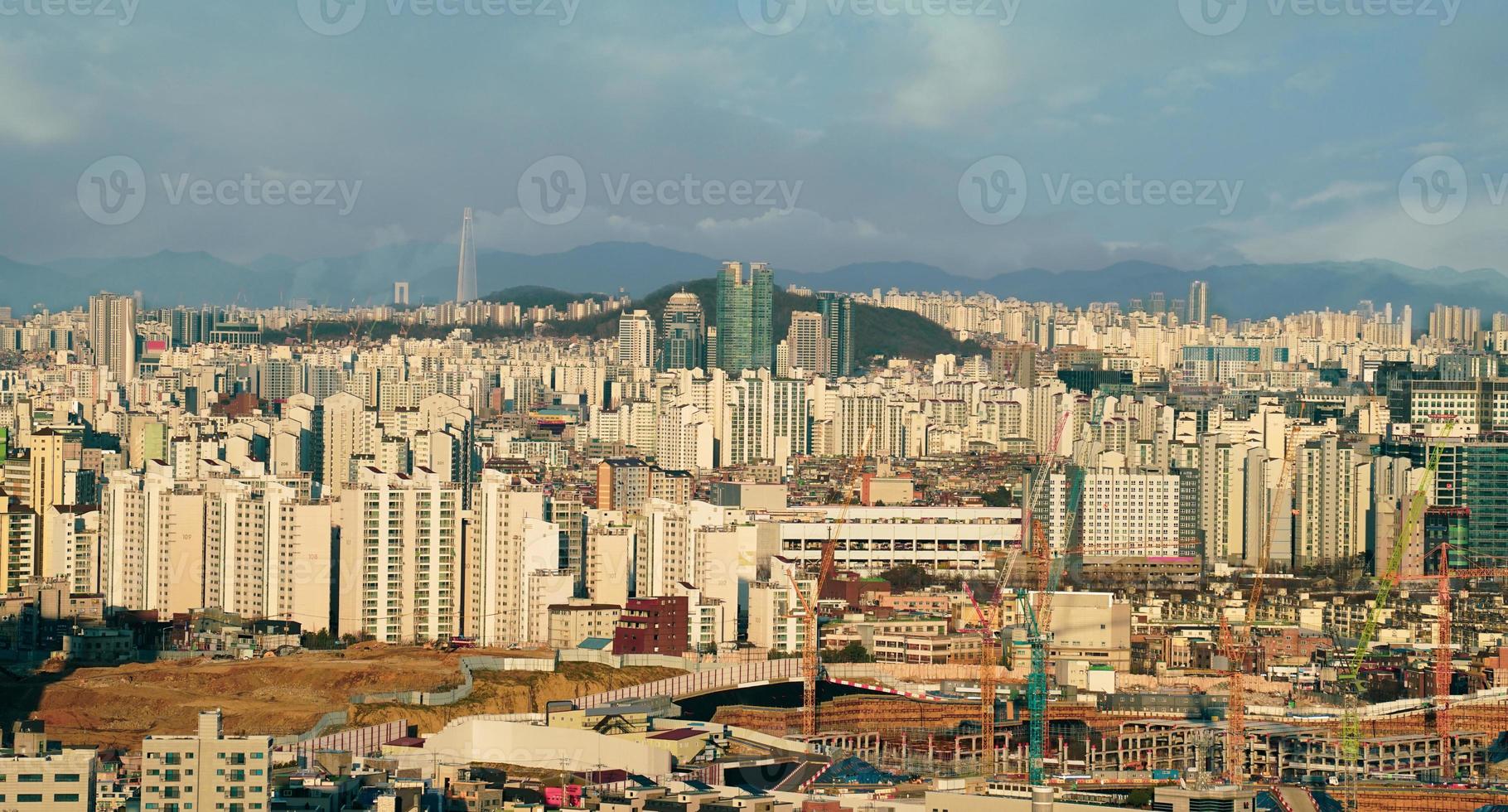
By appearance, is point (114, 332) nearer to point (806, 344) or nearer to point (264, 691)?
point (806, 344)

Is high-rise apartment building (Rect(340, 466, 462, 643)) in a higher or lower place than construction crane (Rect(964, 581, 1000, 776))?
higher

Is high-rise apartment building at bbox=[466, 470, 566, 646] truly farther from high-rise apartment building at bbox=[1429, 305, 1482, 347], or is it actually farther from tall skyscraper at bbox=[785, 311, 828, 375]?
tall skyscraper at bbox=[785, 311, 828, 375]

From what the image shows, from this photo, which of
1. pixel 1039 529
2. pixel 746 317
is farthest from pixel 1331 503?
pixel 746 317

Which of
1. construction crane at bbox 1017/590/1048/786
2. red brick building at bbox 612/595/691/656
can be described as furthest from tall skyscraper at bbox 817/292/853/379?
construction crane at bbox 1017/590/1048/786

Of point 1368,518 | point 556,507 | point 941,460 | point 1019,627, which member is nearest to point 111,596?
point 556,507

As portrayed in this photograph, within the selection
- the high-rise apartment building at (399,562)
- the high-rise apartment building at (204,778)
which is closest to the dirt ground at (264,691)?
the high-rise apartment building at (399,562)

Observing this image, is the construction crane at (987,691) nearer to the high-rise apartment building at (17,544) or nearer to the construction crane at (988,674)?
the construction crane at (988,674)

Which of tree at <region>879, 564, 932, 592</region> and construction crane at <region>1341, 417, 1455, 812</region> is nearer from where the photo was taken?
construction crane at <region>1341, 417, 1455, 812</region>
